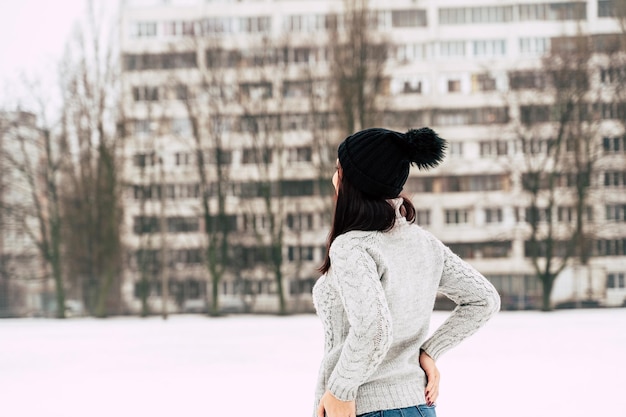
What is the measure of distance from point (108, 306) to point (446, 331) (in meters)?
33.2

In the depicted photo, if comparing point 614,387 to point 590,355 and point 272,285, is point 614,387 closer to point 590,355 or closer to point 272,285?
point 590,355

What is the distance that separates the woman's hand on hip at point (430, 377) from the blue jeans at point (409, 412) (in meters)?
0.03

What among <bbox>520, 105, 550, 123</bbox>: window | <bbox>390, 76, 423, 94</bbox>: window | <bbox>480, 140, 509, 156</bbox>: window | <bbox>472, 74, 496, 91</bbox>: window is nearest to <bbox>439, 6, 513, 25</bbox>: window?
<bbox>472, 74, 496, 91</bbox>: window

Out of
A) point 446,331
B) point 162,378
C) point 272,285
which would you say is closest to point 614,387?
point 162,378

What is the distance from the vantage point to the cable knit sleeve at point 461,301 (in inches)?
92.0

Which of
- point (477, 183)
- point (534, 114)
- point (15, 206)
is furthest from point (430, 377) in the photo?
point (477, 183)

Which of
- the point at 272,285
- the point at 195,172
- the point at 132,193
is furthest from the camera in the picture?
the point at 272,285

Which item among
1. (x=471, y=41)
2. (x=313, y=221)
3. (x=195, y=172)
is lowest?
(x=313, y=221)

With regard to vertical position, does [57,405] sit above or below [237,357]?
above

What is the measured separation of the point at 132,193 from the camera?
38.6 metres

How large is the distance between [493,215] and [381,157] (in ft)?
171

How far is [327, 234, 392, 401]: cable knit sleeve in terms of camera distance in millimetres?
1957

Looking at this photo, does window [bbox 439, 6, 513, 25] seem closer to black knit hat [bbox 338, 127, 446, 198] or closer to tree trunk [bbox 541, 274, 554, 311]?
tree trunk [bbox 541, 274, 554, 311]

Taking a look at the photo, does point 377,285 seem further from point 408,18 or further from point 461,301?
point 408,18
